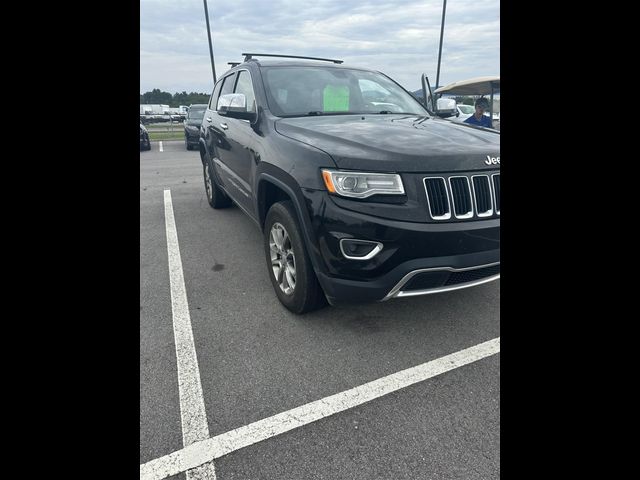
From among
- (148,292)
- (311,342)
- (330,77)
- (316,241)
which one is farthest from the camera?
(330,77)

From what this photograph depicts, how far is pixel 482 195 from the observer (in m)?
2.27

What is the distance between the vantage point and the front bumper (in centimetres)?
211

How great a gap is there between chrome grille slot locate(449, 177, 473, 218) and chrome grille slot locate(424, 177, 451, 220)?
0.05 metres

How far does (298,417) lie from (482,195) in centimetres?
157

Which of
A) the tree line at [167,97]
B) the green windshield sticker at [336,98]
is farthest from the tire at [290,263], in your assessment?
the tree line at [167,97]

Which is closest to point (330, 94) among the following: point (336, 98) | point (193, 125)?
point (336, 98)

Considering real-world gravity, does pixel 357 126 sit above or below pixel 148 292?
above
